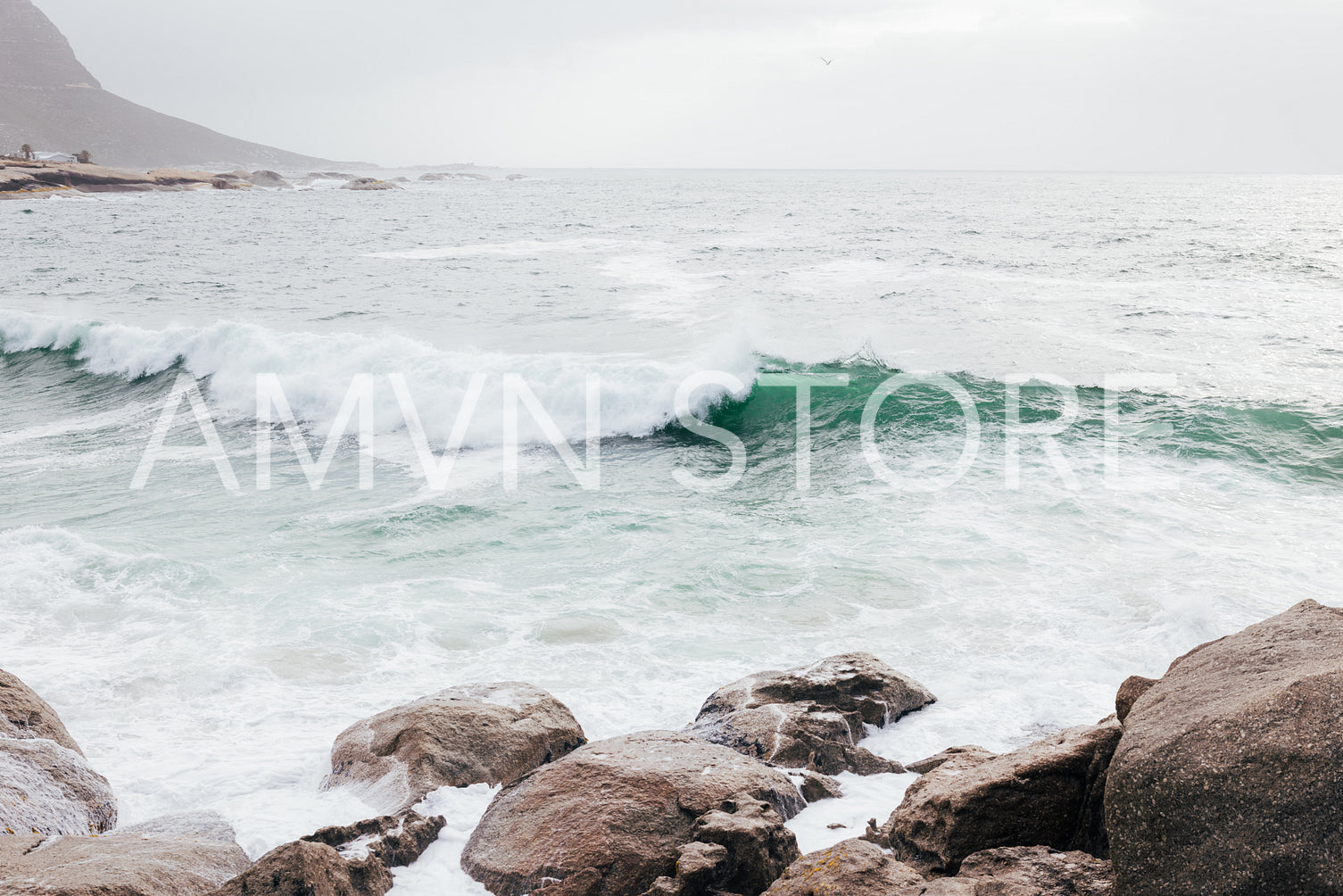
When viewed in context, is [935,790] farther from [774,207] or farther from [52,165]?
[52,165]

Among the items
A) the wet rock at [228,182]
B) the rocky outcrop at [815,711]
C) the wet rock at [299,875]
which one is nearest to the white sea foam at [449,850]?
the wet rock at [299,875]

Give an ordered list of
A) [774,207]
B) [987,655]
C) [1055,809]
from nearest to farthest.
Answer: [1055,809], [987,655], [774,207]

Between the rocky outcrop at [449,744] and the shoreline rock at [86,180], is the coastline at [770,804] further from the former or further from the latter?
the shoreline rock at [86,180]

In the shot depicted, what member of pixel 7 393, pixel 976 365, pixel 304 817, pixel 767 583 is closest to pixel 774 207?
pixel 976 365

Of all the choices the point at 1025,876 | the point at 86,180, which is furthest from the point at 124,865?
the point at 86,180

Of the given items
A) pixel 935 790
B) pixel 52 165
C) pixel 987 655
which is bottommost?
pixel 987 655

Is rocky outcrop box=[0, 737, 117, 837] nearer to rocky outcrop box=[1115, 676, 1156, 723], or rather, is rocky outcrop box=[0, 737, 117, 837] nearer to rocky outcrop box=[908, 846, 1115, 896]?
rocky outcrop box=[908, 846, 1115, 896]

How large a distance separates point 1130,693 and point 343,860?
3.21 metres

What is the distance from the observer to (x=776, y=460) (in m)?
11.1

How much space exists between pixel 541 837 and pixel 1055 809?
6.70 ft

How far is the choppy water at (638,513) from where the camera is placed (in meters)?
5.44

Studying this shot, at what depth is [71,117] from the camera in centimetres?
14025

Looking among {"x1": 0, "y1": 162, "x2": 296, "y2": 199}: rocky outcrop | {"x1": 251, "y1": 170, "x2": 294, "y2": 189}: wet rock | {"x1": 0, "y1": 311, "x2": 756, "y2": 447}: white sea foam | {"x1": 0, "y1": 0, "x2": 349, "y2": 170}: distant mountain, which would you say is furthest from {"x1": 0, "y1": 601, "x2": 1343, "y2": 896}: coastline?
{"x1": 0, "y1": 0, "x2": 349, "y2": 170}: distant mountain

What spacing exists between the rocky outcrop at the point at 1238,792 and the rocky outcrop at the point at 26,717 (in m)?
4.91
